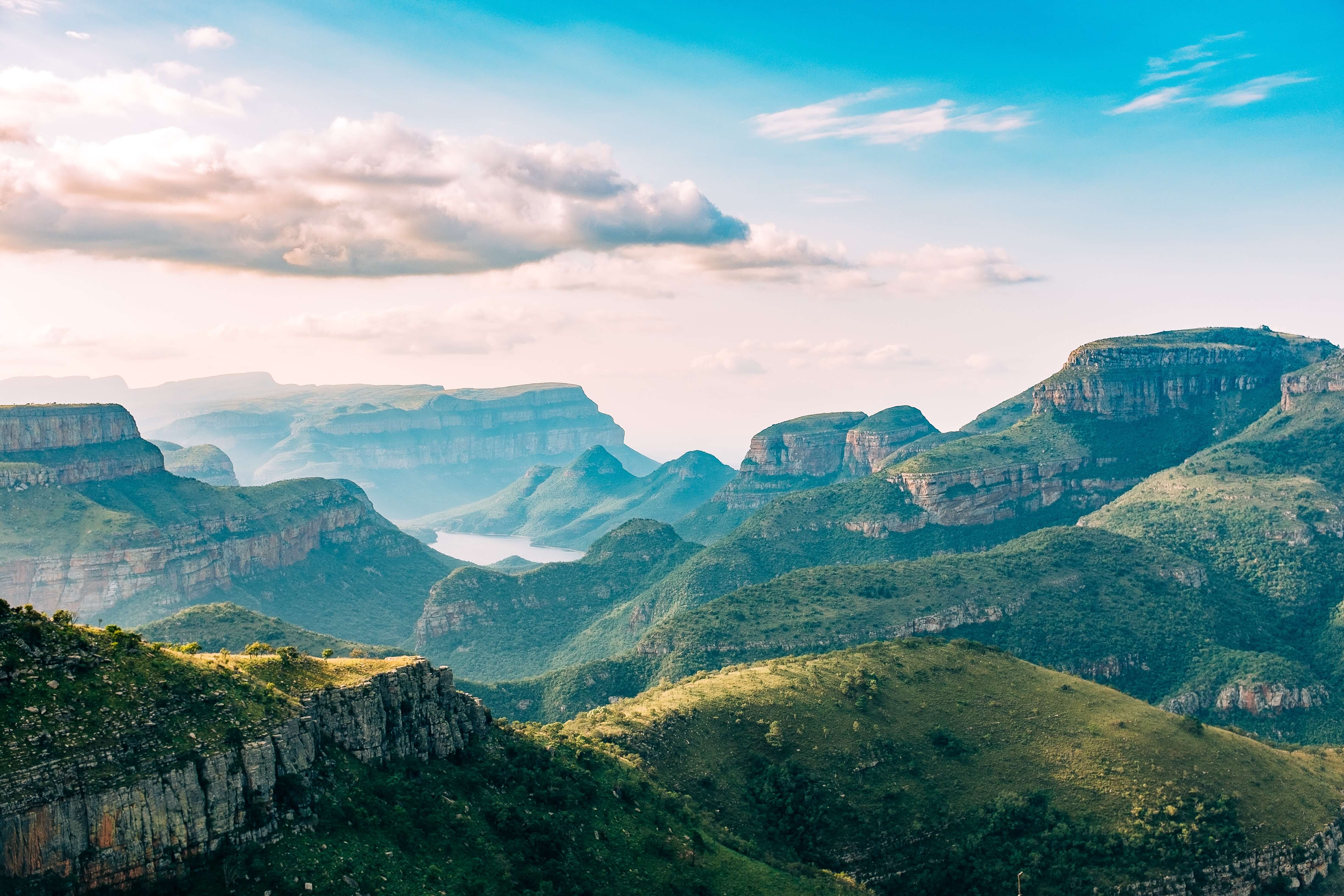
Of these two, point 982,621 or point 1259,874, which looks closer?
point 1259,874

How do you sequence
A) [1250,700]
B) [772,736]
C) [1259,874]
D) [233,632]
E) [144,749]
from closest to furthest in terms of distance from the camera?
[144,749], [1259,874], [772,736], [1250,700], [233,632]

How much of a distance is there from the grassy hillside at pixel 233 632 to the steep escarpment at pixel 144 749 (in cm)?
9146

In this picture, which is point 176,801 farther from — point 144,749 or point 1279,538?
point 1279,538

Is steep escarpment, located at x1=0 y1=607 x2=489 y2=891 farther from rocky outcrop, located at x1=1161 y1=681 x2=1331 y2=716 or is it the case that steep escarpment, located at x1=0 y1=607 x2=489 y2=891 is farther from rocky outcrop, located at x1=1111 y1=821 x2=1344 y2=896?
rocky outcrop, located at x1=1161 y1=681 x2=1331 y2=716

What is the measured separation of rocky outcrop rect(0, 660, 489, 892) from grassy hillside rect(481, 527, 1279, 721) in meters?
85.9

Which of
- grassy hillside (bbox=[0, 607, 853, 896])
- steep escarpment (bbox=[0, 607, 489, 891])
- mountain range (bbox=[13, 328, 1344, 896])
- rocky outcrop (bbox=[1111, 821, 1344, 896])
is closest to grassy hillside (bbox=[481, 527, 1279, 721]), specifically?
mountain range (bbox=[13, 328, 1344, 896])

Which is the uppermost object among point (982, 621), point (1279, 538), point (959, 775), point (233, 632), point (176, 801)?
point (176, 801)

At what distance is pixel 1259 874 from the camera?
3364 inches

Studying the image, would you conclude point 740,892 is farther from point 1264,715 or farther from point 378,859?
point 1264,715

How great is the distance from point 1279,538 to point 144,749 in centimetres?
18322

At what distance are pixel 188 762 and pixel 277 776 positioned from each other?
460 centimetres

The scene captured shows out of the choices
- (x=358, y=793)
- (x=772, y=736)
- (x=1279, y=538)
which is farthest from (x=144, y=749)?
(x=1279, y=538)

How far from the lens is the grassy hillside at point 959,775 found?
80.2 metres

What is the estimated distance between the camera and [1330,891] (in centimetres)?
8738
